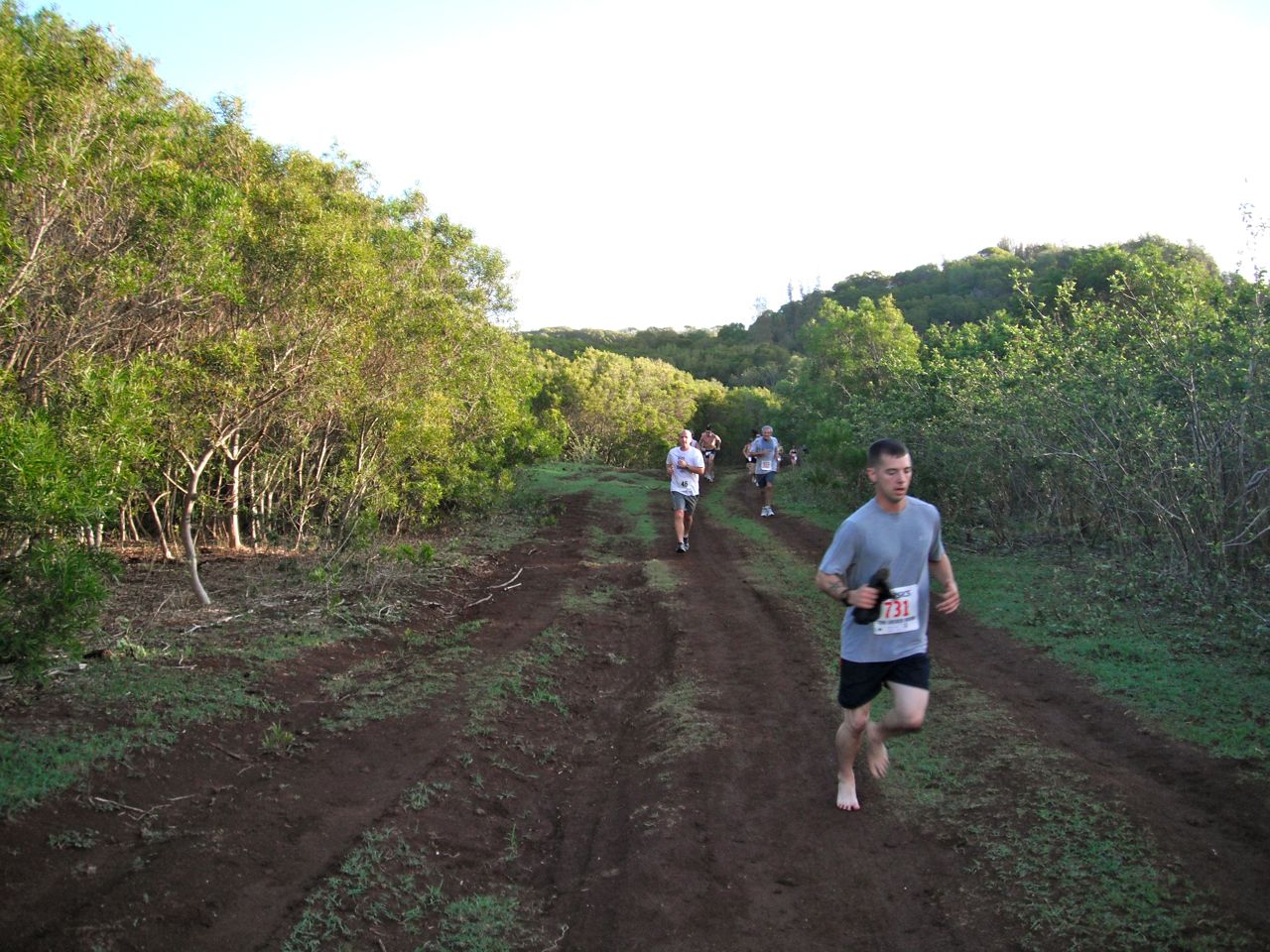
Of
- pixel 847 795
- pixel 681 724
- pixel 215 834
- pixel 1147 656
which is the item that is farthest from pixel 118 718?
pixel 1147 656

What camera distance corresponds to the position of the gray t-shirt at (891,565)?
181 inches

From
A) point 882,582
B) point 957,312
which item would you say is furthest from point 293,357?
point 957,312

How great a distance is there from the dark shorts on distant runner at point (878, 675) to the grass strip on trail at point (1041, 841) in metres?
0.73

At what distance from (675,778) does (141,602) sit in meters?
6.38

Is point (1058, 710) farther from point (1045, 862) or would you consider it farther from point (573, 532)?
point (573, 532)

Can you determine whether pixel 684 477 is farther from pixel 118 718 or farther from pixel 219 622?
pixel 118 718

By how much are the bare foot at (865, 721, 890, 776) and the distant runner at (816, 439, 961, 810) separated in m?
0.07

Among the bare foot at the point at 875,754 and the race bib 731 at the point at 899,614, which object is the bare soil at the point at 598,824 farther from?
the race bib 731 at the point at 899,614

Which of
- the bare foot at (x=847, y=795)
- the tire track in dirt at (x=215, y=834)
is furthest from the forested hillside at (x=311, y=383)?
the bare foot at (x=847, y=795)

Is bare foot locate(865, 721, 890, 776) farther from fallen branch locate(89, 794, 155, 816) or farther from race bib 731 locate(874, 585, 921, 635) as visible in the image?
fallen branch locate(89, 794, 155, 816)

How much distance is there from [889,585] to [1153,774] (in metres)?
2.08

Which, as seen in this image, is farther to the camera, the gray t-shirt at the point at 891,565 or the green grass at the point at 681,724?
the green grass at the point at 681,724

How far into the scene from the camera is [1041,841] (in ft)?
14.1

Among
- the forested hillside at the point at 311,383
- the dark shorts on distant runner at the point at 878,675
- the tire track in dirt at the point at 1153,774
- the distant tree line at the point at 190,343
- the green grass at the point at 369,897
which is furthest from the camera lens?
the forested hillside at the point at 311,383
